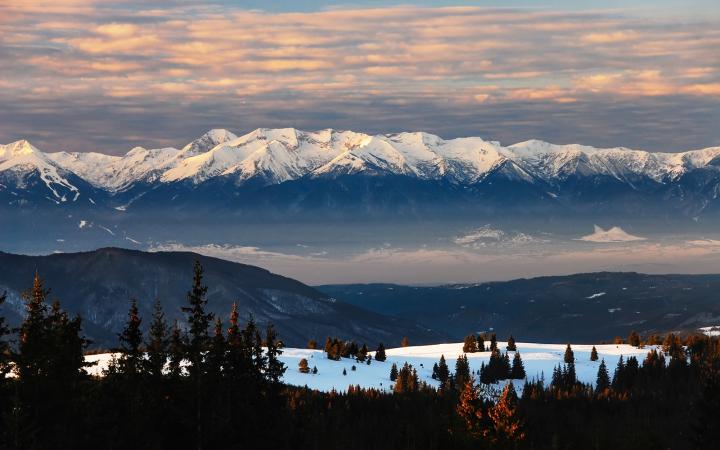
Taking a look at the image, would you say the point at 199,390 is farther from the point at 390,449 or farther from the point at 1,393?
the point at 390,449

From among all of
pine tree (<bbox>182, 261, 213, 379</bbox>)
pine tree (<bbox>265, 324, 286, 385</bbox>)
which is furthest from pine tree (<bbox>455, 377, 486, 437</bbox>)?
pine tree (<bbox>182, 261, 213, 379</bbox>)

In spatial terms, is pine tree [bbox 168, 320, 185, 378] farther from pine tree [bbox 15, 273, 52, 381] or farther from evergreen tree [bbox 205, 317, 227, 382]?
pine tree [bbox 15, 273, 52, 381]

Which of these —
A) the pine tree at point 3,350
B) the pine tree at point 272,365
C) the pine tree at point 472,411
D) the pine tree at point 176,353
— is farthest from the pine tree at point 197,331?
the pine tree at point 472,411

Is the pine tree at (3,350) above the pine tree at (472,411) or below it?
above

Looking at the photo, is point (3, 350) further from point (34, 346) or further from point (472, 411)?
point (472, 411)

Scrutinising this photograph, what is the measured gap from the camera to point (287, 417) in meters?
83.1

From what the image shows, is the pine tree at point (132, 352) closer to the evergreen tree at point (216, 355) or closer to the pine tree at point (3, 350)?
the evergreen tree at point (216, 355)

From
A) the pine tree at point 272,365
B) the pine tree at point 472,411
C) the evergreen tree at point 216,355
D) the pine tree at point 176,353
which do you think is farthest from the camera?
the pine tree at point 472,411

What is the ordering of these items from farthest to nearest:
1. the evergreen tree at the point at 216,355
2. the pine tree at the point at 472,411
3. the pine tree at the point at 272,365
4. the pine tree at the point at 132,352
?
1. the pine tree at the point at 472,411
2. the pine tree at the point at 272,365
3. the pine tree at the point at 132,352
4. the evergreen tree at the point at 216,355

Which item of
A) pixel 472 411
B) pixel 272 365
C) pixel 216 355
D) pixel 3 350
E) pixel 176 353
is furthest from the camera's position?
pixel 472 411

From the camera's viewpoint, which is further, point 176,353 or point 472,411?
point 472,411

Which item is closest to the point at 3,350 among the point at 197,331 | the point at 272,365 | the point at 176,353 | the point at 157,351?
the point at 157,351

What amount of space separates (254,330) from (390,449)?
97.0 meters

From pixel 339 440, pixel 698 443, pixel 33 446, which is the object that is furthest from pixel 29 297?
pixel 339 440
